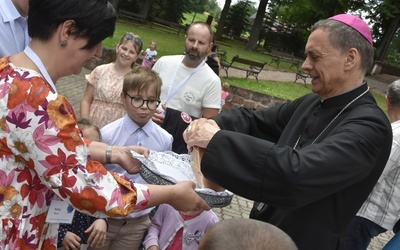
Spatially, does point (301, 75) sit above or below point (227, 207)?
above

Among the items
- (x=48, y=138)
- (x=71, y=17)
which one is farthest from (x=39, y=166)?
(x=71, y=17)

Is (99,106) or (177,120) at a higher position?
(177,120)

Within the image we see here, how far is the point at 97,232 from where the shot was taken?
2705mm

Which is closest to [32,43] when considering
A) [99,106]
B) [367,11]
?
[99,106]

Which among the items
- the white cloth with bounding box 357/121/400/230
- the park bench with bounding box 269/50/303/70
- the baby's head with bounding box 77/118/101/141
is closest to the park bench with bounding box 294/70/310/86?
the park bench with bounding box 269/50/303/70

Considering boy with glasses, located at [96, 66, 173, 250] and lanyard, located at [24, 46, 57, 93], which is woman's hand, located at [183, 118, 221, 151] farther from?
boy with glasses, located at [96, 66, 173, 250]

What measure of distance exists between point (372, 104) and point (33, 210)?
1594 millimetres

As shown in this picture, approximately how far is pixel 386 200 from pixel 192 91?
1.95m

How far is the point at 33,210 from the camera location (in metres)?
1.71

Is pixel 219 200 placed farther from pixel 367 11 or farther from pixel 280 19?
pixel 280 19

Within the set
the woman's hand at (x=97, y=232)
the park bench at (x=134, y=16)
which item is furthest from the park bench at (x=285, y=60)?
the woman's hand at (x=97, y=232)

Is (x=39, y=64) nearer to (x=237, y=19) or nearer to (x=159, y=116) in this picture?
(x=159, y=116)

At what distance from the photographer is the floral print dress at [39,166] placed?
1490 millimetres

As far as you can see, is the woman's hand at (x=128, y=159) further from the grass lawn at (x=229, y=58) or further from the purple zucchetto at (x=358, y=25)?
the grass lawn at (x=229, y=58)
